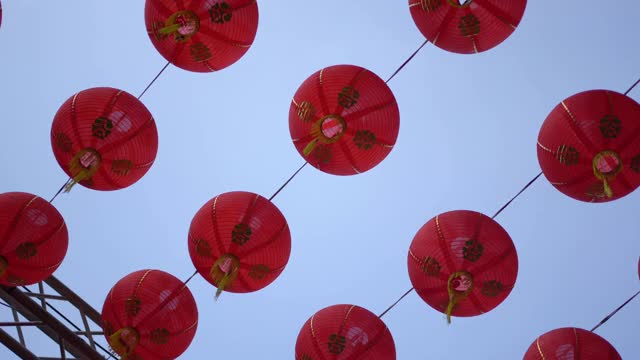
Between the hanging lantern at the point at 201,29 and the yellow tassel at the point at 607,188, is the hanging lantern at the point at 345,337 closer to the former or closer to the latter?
the yellow tassel at the point at 607,188

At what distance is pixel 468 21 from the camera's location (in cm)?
518

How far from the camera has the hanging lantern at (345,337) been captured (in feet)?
18.5

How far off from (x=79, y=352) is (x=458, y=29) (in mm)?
4898

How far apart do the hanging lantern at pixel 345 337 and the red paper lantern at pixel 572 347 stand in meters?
1.23

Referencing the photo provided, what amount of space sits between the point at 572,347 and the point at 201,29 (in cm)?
386

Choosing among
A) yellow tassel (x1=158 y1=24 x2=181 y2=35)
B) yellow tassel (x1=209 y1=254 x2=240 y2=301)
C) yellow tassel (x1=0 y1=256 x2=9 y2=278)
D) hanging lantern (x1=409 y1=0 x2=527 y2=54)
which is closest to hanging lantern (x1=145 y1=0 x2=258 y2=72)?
yellow tassel (x1=158 y1=24 x2=181 y2=35)

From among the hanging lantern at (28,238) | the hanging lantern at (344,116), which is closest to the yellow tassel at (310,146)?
the hanging lantern at (344,116)

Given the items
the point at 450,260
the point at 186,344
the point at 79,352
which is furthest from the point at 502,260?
the point at 79,352

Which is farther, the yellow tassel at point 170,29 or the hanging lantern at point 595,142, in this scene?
the yellow tassel at point 170,29

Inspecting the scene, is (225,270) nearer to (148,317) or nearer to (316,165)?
(148,317)

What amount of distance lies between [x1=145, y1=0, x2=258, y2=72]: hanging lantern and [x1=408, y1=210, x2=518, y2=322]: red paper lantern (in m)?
2.17

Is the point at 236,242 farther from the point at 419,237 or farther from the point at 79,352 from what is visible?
the point at 79,352

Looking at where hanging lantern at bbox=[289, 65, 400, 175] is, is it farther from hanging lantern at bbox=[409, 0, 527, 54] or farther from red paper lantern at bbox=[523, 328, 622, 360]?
red paper lantern at bbox=[523, 328, 622, 360]

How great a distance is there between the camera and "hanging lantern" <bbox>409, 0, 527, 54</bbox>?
5.14 meters
